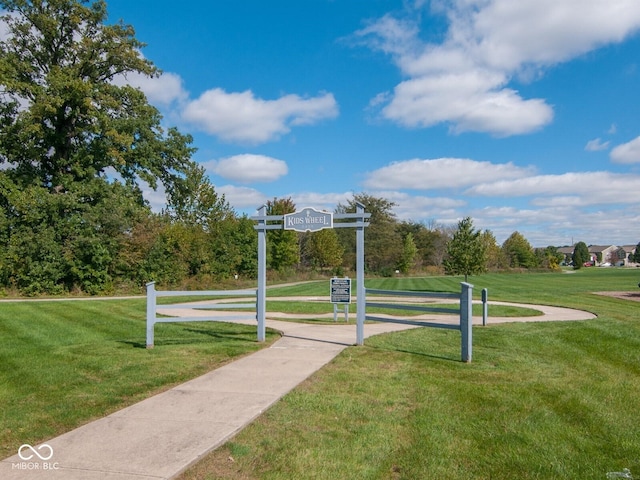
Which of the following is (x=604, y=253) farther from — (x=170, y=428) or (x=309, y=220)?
(x=170, y=428)

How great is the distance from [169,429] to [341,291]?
6305 mm

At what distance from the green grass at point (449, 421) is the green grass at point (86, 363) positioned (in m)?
2.03

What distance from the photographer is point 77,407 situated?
5723 millimetres

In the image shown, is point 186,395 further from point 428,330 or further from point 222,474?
point 428,330

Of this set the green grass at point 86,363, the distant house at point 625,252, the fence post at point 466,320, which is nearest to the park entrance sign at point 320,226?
the green grass at point 86,363

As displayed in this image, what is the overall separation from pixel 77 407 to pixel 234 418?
6.47ft

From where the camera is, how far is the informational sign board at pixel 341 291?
426 inches

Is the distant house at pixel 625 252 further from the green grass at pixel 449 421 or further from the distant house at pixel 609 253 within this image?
the green grass at pixel 449 421

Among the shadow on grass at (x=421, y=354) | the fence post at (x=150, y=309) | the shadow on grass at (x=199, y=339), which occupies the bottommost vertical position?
the shadow on grass at (x=199, y=339)

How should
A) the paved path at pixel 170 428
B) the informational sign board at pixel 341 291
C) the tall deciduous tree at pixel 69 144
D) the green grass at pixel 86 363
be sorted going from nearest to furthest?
the paved path at pixel 170 428
the green grass at pixel 86 363
the informational sign board at pixel 341 291
the tall deciduous tree at pixel 69 144

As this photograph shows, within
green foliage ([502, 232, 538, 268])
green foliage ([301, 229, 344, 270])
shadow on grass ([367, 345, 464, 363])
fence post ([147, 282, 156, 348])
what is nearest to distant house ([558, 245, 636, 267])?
green foliage ([502, 232, 538, 268])

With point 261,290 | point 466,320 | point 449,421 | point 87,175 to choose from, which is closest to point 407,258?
point 87,175

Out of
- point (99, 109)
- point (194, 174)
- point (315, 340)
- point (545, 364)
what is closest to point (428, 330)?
point (315, 340)

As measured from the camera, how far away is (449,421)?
5.23m
